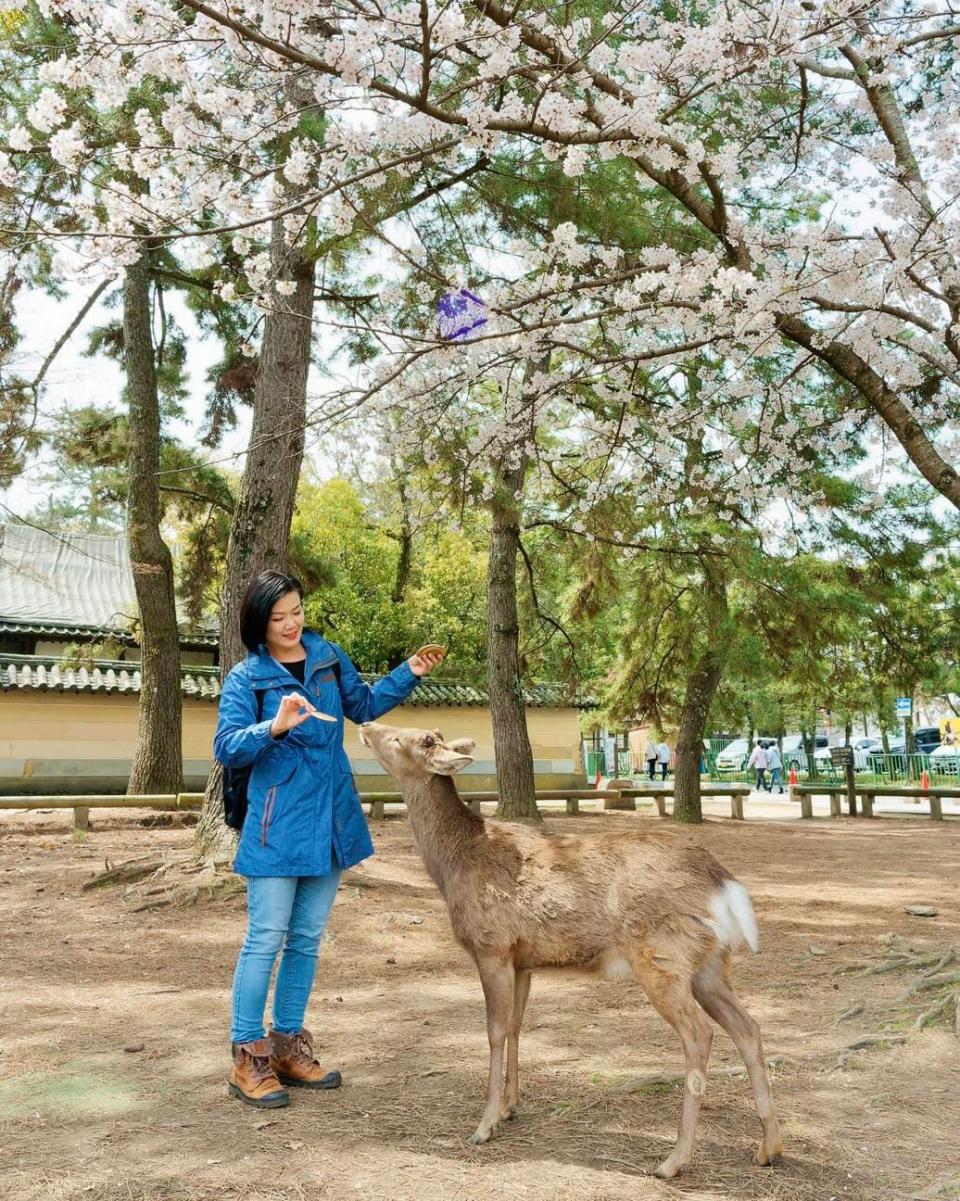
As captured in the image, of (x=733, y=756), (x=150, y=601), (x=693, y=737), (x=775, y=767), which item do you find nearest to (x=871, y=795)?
(x=693, y=737)

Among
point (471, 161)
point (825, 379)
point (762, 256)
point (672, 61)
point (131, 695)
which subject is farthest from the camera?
point (131, 695)

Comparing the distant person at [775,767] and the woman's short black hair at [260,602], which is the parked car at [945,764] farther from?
the woman's short black hair at [260,602]

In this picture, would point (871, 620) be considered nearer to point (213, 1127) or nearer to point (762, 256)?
point (762, 256)

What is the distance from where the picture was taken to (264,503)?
7867 mm

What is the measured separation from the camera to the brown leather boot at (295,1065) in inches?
145

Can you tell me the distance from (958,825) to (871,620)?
5.66 meters

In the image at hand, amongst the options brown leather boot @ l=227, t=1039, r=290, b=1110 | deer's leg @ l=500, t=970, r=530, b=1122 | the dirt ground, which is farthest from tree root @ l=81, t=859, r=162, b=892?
deer's leg @ l=500, t=970, r=530, b=1122

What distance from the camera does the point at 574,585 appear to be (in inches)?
526

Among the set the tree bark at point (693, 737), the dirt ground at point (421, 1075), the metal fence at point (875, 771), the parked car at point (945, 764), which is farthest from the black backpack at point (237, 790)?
the parked car at point (945, 764)

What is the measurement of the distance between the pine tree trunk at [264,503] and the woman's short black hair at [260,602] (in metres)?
3.99

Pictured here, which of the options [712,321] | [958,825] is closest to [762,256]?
[712,321]

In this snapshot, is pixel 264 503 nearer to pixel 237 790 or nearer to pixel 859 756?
pixel 237 790

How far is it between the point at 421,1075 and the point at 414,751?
127cm

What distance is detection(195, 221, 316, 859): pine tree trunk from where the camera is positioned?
7828mm
